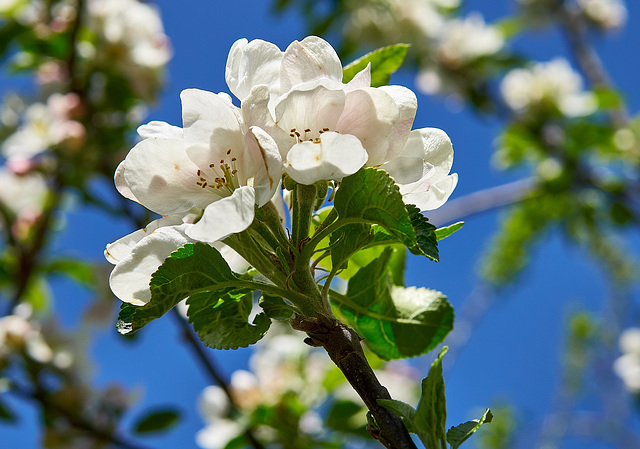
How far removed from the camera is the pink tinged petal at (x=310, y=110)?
1.56 feet

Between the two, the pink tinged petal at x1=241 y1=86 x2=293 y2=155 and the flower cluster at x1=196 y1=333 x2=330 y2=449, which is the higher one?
the flower cluster at x1=196 y1=333 x2=330 y2=449

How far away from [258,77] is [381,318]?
264mm

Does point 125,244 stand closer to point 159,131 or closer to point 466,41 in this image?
point 159,131

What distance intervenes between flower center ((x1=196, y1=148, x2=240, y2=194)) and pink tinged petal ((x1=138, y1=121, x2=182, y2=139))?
0.12ft

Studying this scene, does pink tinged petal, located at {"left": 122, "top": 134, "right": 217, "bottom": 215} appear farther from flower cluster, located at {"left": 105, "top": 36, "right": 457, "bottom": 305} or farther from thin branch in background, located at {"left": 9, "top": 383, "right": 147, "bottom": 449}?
thin branch in background, located at {"left": 9, "top": 383, "right": 147, "bottom": 449}

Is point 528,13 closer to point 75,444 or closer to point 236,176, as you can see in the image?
→ point 75,444

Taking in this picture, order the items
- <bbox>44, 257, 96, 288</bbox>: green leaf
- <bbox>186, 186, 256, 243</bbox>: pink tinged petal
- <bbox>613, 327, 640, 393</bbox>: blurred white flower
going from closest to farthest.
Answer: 1. <bbox>186, 186, 256, 243</bbox>: pink tinged petal
2. <bbox>44, 257, 96, 288</bbox>: green leaf
3. <bbox>613, 327, 640, 393</bbox>: blurred white flower

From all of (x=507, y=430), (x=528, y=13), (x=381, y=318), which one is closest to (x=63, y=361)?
(x=381, y=318)

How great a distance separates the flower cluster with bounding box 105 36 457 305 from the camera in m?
0.47

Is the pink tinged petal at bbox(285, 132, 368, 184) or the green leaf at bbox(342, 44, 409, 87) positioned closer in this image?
the pink tinged petal at bbox(285, 132, 368, 184)

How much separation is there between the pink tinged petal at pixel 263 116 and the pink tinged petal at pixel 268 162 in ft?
0.06

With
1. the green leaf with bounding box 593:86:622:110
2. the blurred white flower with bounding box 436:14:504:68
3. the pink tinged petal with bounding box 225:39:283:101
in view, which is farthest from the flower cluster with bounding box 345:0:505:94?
the pink tinged petal with bounding box 225:39:283:101

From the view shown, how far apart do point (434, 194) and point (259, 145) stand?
0.52 ft

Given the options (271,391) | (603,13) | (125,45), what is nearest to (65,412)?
(271,391)
